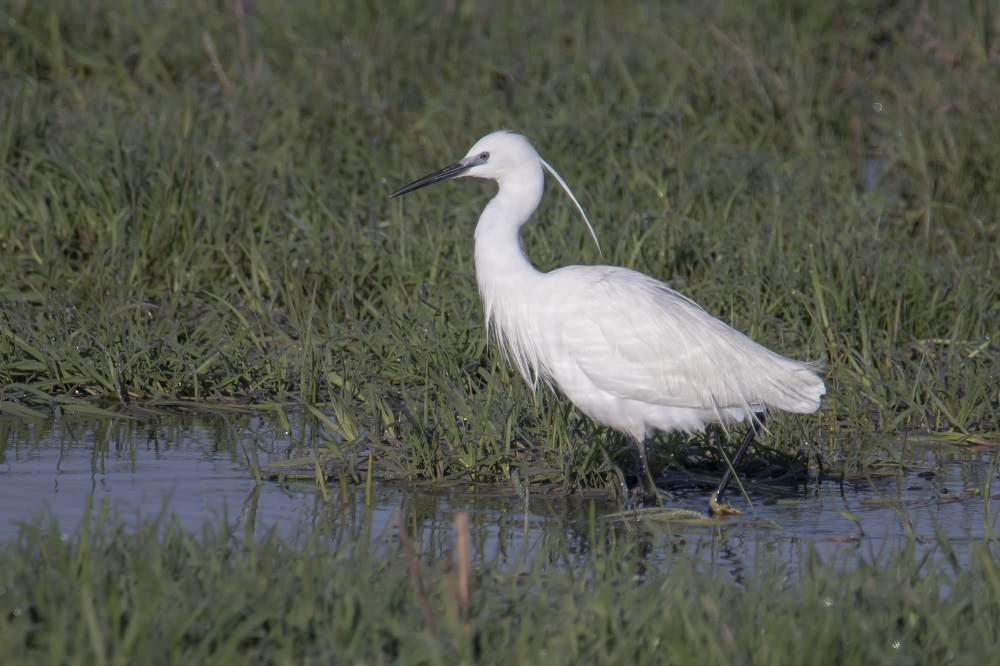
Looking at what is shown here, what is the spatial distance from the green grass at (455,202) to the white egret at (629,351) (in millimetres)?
264

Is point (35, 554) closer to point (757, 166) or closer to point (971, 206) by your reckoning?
point (757, 166)

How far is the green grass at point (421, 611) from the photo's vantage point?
9.77 ft

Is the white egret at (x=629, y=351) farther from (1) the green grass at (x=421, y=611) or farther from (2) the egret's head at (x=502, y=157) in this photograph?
(1) the green grass at (x=421, y=611)

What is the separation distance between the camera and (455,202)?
733 cm

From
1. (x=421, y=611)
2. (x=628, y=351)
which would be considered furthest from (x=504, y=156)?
(x=421, y=611)

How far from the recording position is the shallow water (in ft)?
14.2

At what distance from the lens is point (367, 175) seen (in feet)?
25.0

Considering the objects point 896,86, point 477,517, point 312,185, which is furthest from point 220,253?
point 896,86

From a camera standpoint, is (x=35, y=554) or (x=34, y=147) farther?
(x=34, y=147)

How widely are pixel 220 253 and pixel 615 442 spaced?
2420 millimetres

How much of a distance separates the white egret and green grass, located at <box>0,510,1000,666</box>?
52.0 inches

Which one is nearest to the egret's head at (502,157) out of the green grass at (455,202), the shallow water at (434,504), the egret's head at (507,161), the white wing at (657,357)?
the egret's head at (507,161)

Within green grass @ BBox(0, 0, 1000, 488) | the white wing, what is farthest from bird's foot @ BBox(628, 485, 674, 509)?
the white wing

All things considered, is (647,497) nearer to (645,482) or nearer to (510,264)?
(645,482)
